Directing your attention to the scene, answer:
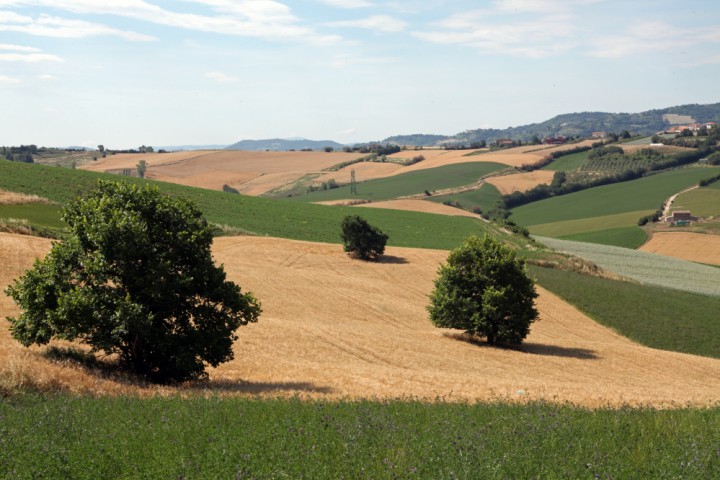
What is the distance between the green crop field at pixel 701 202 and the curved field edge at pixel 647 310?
68260mm

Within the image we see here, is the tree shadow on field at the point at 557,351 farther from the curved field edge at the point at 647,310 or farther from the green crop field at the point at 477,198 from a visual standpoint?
the green crop field at the point at 477,198

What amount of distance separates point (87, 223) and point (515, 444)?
1864 centimetres

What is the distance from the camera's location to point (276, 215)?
3895 inches

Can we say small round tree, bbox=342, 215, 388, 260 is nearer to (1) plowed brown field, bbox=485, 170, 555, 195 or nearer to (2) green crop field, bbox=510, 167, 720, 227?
(2) green crop field, bbox=510, 167, 720, 227

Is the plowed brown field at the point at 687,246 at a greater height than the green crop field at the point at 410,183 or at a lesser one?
lesser

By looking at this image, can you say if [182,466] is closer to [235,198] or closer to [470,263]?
[470,263]

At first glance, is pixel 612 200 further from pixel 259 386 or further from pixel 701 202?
pixel 259 386

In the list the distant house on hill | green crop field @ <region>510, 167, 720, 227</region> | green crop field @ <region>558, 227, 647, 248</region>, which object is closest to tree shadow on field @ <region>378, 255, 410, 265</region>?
green crop field @ <region>558, 227, 647, 248</region>

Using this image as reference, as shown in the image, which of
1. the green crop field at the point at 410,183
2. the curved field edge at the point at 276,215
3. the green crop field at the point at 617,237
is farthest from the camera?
the green crop field at the point at 410,183

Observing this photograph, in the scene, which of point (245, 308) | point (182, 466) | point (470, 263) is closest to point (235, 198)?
point (470, 263)

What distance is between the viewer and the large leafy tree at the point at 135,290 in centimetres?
2328

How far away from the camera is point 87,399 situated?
54.3 feet

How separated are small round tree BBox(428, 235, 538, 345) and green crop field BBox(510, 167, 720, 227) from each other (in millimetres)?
100625

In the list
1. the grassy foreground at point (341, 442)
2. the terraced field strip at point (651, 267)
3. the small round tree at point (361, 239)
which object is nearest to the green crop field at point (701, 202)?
the terraced field strip at point (651, 267)
